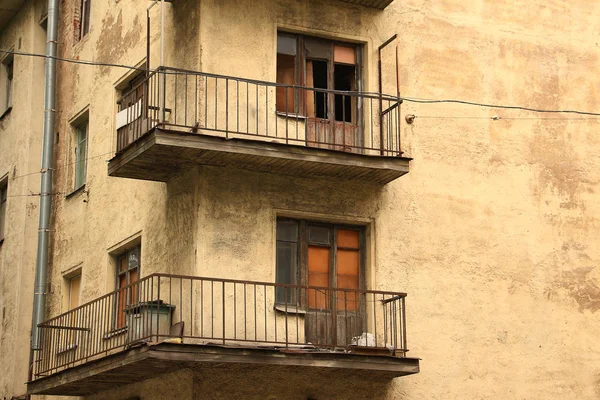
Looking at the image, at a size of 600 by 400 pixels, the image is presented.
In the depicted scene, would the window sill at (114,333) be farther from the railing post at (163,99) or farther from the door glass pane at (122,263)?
the railing post at (163,99)

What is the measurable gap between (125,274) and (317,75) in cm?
494

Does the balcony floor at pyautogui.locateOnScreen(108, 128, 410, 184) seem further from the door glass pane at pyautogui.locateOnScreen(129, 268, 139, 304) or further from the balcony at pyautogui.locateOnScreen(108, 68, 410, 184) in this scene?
the door glass pane at pyautogui.locateOnScreen(129, 268, 139, 304)

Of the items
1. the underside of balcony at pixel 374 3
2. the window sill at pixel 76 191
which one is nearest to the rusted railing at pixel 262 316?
the window sill at pixel 76 191

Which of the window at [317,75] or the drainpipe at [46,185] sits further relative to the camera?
the drainpipe at [46,185]

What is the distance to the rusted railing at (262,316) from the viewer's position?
1741cm

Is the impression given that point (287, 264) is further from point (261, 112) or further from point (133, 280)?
point (133, 280)

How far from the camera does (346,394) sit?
59.8ft

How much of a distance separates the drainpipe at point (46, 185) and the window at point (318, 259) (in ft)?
19.6

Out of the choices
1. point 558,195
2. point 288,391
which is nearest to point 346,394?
point 288,391

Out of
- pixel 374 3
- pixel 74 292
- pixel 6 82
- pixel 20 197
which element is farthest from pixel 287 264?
pixel 6 82

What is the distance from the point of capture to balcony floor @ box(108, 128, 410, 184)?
17.3 m

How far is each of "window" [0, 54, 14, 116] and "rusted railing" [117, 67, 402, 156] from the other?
908 centimetres

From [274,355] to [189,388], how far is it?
1431 millimetres

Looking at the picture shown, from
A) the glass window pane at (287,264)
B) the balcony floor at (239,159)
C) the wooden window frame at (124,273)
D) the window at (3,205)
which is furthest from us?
the window at (3,205)
